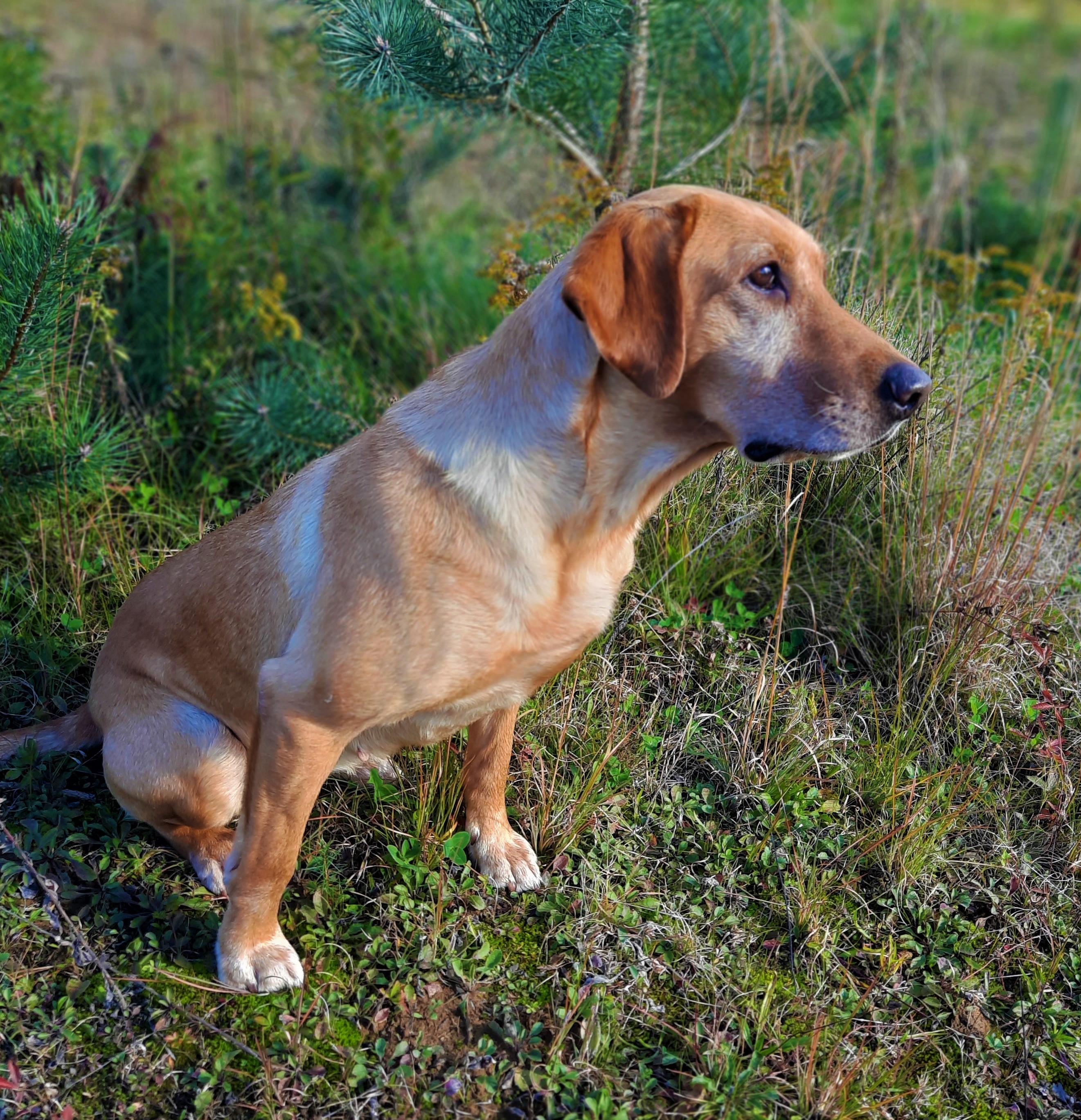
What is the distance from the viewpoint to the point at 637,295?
6.21 ft

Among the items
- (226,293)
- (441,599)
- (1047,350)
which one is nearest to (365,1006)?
(441,599)

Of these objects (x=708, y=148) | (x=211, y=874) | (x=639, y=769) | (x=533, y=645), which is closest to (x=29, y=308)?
(x=211, y=874)

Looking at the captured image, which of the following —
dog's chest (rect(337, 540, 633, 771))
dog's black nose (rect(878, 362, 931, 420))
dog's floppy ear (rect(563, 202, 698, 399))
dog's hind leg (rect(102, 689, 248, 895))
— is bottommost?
dog's hind leg (rect(102, 689, 248, 895))

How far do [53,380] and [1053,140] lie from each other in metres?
7.26

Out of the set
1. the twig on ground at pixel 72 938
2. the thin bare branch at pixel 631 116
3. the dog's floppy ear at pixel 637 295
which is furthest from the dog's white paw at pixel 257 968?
the thin bare branch at pixel 631 116

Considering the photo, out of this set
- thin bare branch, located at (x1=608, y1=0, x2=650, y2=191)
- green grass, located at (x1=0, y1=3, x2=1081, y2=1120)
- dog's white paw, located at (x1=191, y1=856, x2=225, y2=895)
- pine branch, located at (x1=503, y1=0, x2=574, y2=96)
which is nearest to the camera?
green grass, located at (x1=0, y1=3, x2=1081, y2=1120)

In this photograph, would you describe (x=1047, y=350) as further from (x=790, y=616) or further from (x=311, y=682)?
(x=311, y=682)

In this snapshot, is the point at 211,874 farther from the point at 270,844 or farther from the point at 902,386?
the point at 902,386

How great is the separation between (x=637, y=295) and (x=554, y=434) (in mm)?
331

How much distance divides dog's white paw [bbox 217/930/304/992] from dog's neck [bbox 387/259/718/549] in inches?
46.3

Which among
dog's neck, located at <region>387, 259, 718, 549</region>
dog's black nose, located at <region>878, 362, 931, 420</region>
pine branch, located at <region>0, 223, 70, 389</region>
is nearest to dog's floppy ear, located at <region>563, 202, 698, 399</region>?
dog's neck, located at <region>387, 259, 718, 549</region>

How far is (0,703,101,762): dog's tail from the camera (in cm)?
272

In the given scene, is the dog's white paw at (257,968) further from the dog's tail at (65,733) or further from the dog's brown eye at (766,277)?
the dog's brown eye at (766,277)

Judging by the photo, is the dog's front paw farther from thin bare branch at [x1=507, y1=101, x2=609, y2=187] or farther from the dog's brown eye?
thin bare branch at [x1=507, y1=101, x2=609, y2=187]
